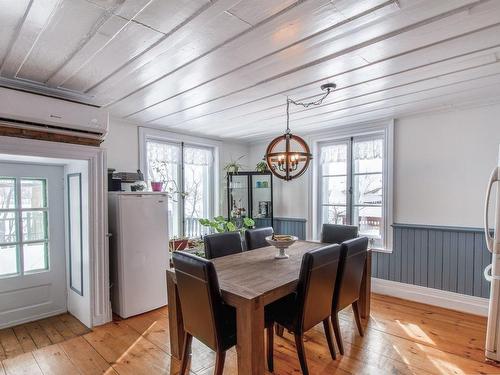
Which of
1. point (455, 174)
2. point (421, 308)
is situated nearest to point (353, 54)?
point (455, 174)

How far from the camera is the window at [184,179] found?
4105 mm

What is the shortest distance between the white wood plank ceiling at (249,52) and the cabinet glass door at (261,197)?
1.93 meters

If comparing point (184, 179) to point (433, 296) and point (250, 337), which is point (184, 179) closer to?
point (250, 337)

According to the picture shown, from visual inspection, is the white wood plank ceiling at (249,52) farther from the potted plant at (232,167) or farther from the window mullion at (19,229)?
the potted plant at (232,167)

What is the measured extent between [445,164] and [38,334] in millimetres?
4634

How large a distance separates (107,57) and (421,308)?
12.9ft

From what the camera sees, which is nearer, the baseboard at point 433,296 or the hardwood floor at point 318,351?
the hardwood floor at point 318,351

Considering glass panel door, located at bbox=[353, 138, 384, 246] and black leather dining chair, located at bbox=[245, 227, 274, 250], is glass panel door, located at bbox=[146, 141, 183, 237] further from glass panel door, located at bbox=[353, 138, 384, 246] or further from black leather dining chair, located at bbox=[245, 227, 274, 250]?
glass panel door, located at bbox=[353, 138, 384, 246]

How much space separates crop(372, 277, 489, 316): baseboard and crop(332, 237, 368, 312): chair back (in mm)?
1489

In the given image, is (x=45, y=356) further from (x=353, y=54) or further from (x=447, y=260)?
(x=447, y=260)

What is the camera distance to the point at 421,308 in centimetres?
331

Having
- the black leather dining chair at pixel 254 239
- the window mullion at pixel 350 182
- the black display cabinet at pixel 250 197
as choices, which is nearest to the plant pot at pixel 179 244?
the black display cabinet at pixel 250 197

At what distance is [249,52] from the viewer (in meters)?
1.84

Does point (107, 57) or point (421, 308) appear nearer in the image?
point (107, 57)
